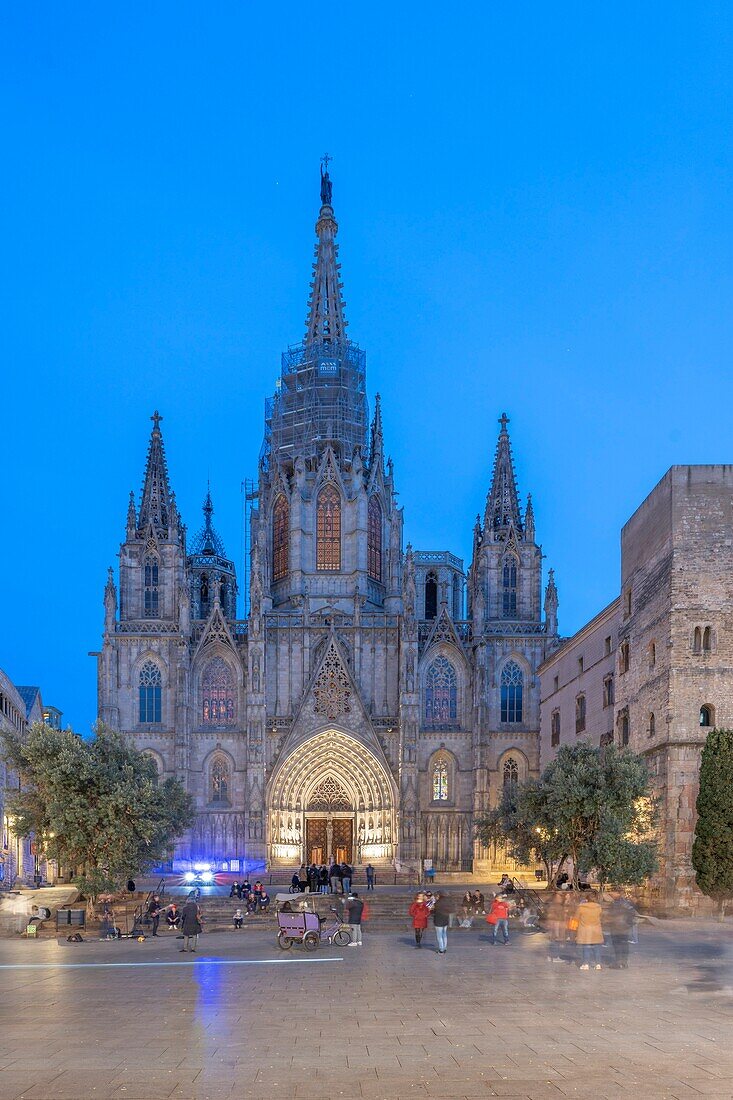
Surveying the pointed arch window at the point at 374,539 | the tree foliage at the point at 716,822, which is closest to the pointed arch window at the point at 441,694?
the pointed arch window at the point at 374,539

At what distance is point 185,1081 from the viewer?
473 inches

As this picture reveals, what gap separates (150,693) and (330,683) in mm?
9343

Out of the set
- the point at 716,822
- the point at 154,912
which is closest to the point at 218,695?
the point at 154,912

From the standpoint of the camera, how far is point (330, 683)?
200 ft

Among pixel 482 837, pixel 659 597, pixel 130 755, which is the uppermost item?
pixel 659 597

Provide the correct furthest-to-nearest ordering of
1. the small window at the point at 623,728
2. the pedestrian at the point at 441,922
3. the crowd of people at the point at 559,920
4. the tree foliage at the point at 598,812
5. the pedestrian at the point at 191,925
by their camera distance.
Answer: the small window at the point at 623,728, the tree foliage at the point at 598,812, the pedestrian at the point at 191,925, the pedestrian at the point at 441,922, the crowd of people at the point at 559,920

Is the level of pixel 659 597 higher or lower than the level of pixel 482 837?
higher

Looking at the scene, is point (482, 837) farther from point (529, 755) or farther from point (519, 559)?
point (519, 559)

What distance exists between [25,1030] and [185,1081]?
14.4ft

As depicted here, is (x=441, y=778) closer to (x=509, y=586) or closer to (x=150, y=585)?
(x=509, y=586)

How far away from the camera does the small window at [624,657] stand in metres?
41.7

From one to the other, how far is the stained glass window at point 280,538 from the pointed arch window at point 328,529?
1.86 meters

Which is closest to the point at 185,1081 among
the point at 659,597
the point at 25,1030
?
the point at 25,1030

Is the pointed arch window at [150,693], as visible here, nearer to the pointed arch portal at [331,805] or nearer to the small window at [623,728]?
the pointed arch portal at [331,805]
